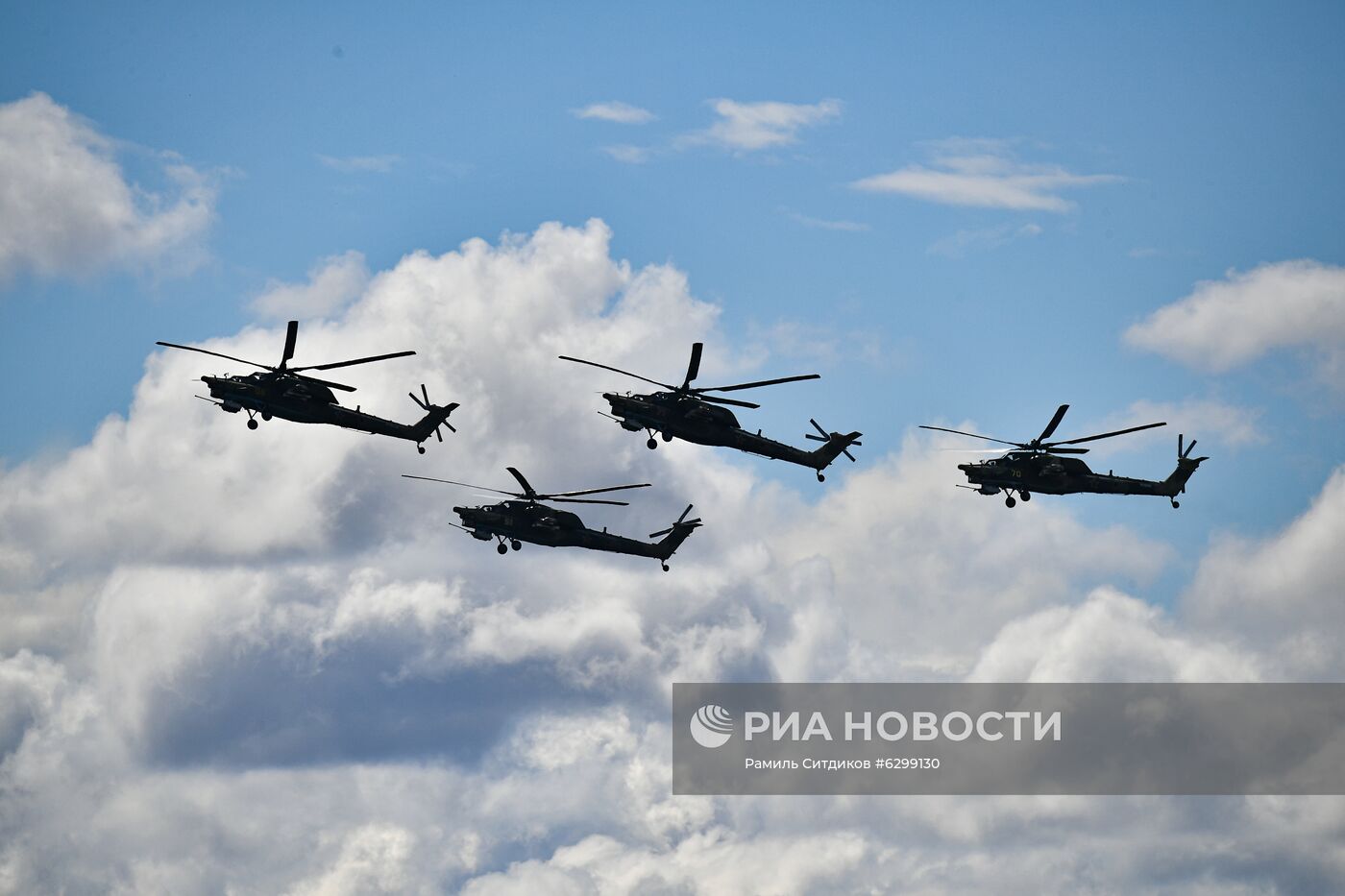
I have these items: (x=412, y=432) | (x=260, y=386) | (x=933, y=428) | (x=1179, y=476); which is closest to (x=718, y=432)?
(x=933, y=428)

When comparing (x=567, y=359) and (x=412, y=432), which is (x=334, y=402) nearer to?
(x=412, y=432)

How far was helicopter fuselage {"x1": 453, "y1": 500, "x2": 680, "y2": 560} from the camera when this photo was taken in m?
149

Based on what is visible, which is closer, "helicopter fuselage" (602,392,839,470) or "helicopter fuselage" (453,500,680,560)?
"helicopter fuselage" (602,392,839,470)

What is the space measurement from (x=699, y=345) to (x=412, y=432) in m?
26.6

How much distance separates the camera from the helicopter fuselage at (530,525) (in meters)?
149

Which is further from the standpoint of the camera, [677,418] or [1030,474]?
[1030,474]

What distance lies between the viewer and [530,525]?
150 meters

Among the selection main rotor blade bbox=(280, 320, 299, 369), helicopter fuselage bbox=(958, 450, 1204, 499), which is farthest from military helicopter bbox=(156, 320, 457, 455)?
helicopter fuselage bbox=(958, 450, 1204, 499)

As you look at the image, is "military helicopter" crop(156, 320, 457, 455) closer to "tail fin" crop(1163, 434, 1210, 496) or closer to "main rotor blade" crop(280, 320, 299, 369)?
"main rotor blade" crop(280, 320, 299, 369)

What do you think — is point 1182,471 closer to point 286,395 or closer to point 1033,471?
point 1033,471

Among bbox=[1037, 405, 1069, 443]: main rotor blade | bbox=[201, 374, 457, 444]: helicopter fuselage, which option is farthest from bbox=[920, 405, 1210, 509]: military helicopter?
bbox=[201, 374, 457, 444]: helicopter fuselage

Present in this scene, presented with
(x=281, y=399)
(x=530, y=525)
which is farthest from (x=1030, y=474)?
(x=281, y=399)

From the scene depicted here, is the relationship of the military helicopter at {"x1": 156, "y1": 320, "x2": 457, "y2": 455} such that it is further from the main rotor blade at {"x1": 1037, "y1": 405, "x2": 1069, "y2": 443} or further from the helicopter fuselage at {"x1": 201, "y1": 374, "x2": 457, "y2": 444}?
the main rotor blade at {"x1": 1037, "y1": 405, "x2": 1069, "y2": 443}

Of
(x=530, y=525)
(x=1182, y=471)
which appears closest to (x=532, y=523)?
(x=530, y=525)
